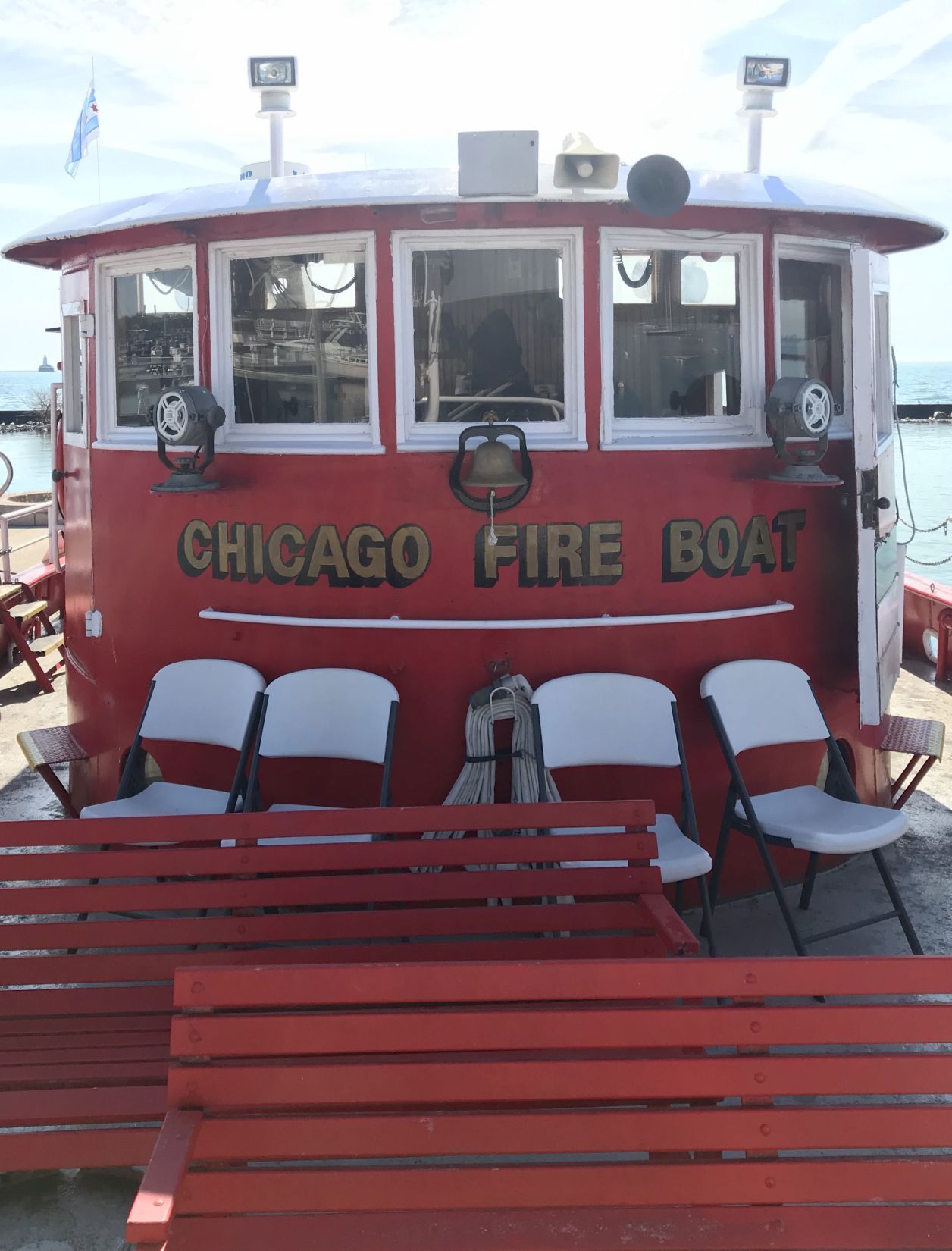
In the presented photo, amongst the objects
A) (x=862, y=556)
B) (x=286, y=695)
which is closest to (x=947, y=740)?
(x=862, y=556)

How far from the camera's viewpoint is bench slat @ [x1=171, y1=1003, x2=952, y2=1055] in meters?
2.41

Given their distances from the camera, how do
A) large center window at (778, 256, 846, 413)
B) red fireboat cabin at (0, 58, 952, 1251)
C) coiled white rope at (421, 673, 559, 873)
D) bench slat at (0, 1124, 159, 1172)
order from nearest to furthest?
1. bench slat at (0, 1124, 159, 1172)
2. red fireboat cabin at (0, 58, 952, 1251)
3. coiled white rope at (421, 673, 559, 873)
4. large center window at (778, 256, 846, 413)

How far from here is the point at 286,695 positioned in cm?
492

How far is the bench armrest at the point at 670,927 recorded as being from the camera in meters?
3.03

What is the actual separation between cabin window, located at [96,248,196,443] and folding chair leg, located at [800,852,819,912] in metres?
3.40

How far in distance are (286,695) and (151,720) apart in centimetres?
67

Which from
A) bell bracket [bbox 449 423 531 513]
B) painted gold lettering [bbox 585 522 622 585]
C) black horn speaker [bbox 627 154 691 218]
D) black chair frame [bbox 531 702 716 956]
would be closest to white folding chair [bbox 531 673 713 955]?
black chair frame [bbox 531 702 716 956]

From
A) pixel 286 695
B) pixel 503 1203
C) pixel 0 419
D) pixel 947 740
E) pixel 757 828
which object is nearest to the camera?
pixel 503 1203

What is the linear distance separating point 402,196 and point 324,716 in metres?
2.08

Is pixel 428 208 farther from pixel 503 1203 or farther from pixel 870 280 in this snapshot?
pixel 503 1203

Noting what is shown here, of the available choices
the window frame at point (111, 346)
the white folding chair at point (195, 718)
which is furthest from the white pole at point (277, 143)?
the white folding chair at point (195, 718)

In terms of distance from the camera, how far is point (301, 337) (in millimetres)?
4914

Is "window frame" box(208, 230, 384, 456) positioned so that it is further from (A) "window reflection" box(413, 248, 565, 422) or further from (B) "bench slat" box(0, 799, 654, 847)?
(B) "bench slat" box(0, 799, 654, 847)

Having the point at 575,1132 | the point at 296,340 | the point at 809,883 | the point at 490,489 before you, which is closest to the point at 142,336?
the point at 296,340
